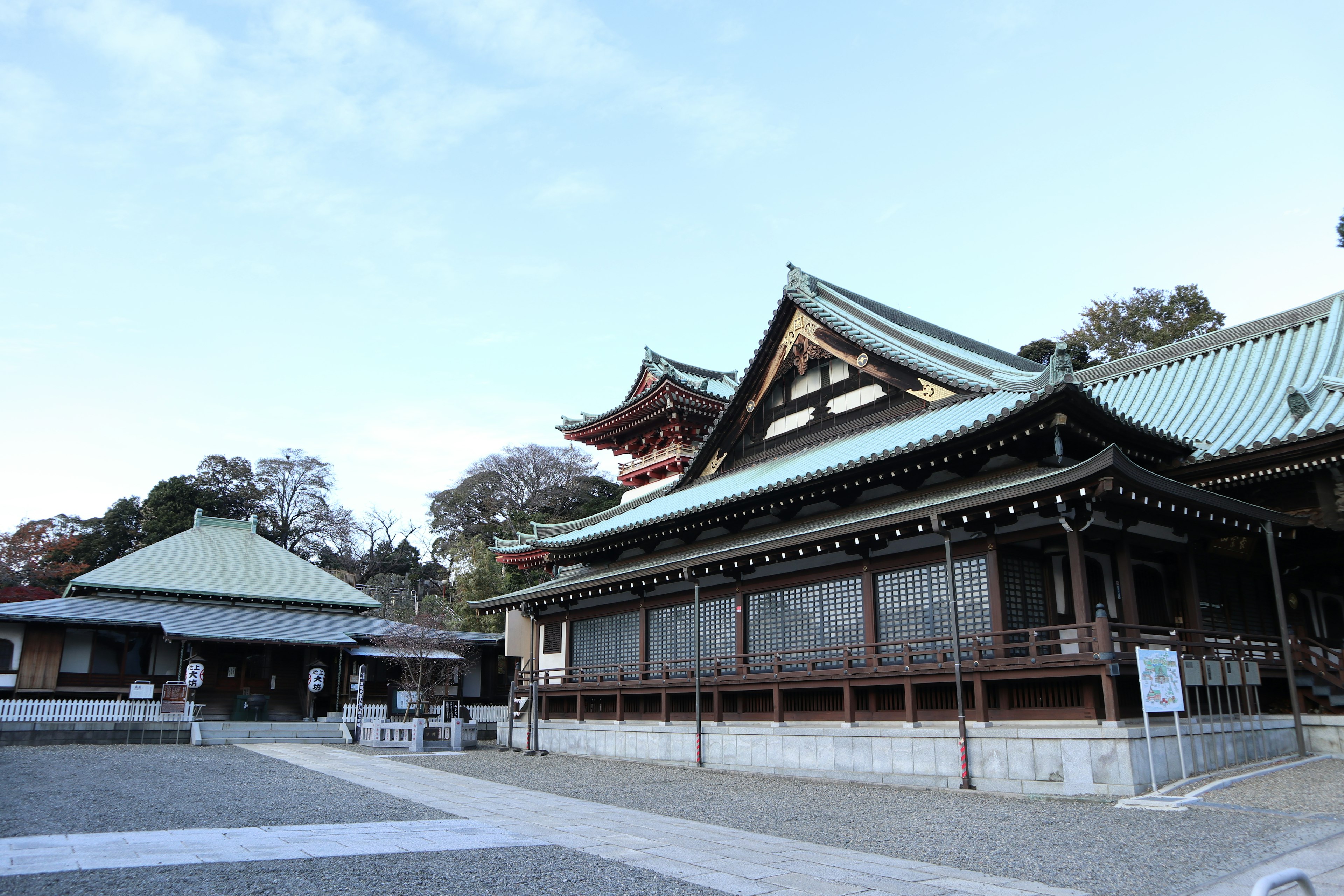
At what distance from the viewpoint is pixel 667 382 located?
29328 mm

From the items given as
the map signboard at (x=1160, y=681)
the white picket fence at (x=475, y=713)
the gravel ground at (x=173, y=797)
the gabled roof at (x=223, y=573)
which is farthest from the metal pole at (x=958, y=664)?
the gabled roof at (x=223, y=573)

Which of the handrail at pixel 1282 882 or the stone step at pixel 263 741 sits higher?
the handrail at pixel 1282 882

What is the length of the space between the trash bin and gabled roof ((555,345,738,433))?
15.0 metres

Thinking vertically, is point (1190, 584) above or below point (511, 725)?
above

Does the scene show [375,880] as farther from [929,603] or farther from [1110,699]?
[929,603]

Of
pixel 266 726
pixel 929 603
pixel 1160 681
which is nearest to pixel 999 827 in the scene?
pixel 1160 681

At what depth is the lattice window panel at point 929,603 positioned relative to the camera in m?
14.2

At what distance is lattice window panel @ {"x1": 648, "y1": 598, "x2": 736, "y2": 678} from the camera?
19.3m

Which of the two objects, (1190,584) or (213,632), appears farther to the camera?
(213,632)

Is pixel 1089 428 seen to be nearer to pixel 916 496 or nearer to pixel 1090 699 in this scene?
pixel 916 496

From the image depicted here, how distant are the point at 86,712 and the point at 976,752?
84.9 feet

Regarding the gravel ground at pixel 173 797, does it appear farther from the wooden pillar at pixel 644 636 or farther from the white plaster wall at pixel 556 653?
the white plaster wall at pixel 556 653

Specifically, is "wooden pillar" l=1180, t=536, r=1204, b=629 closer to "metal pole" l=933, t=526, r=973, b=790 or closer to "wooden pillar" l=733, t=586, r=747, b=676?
"metal pole" l=933, t=526, r=973, b=790

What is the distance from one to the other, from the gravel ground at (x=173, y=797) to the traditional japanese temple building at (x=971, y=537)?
25.3 feet
